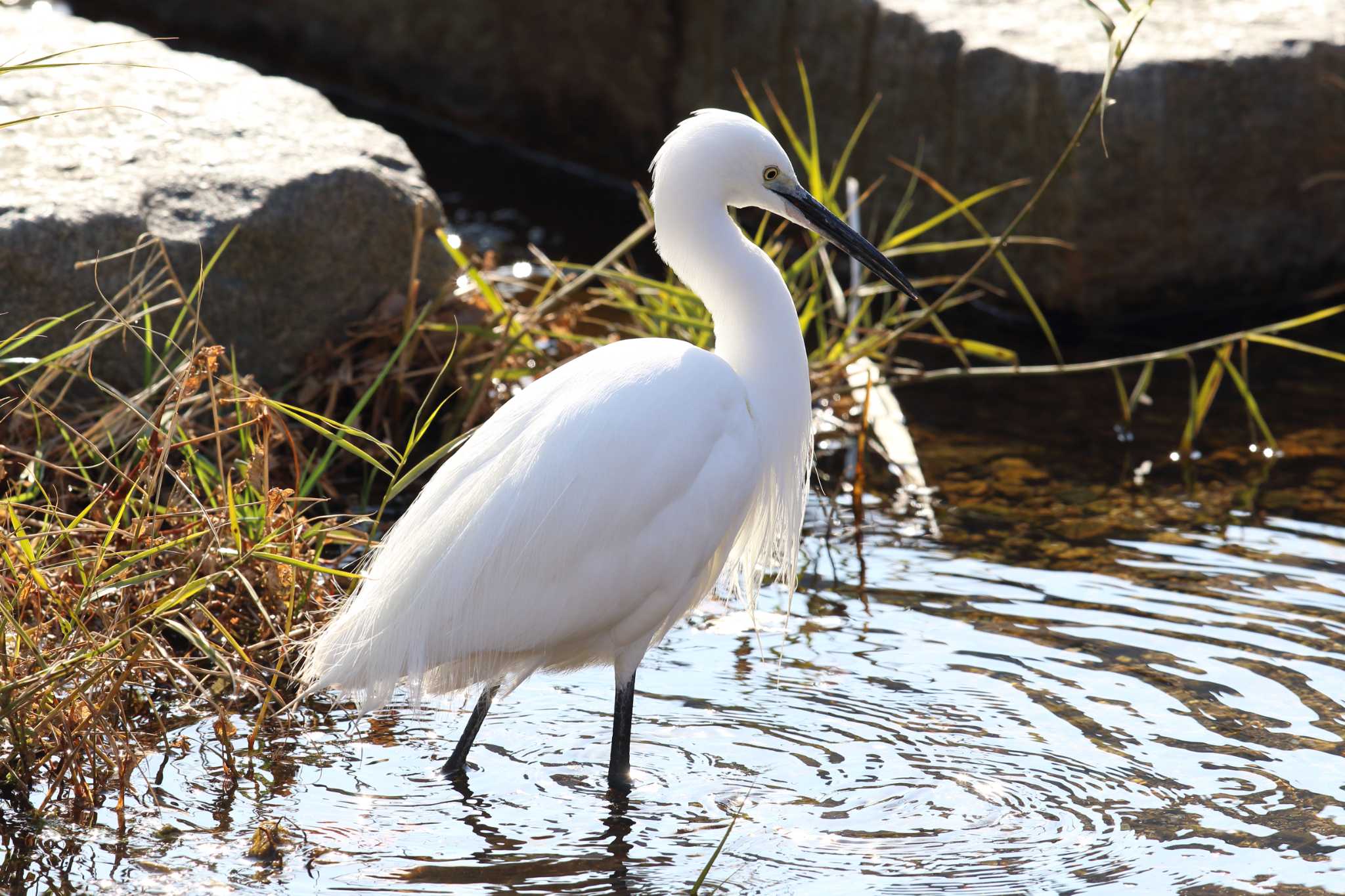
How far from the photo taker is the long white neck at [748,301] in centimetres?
315

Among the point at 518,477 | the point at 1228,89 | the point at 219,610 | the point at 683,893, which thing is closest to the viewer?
the point at 683,893

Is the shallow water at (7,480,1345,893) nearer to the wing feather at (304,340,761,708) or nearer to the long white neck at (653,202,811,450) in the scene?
the wing feather at (304,340,761,708)

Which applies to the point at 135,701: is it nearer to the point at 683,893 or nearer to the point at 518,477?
the point at 518,477

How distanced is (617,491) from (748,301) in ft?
1.72

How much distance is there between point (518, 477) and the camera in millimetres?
2984

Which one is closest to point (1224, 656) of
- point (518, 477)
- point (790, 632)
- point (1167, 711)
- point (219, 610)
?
point (1167, 711)

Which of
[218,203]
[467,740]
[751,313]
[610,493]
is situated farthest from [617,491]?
[218,203]

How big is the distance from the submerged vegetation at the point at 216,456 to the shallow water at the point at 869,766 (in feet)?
0.63

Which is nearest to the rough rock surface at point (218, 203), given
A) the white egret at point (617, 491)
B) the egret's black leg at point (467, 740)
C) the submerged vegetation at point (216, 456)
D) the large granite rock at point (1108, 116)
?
the submerged vegetation at point (216, 456)

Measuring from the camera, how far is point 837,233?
331 cm

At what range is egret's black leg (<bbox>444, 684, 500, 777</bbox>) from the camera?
122 inches

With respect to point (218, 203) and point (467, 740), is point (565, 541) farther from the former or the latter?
point (218, 203)

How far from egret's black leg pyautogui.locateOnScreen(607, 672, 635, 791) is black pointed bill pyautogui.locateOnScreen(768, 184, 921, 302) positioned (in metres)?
1.04

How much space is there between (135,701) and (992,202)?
4.14 m
